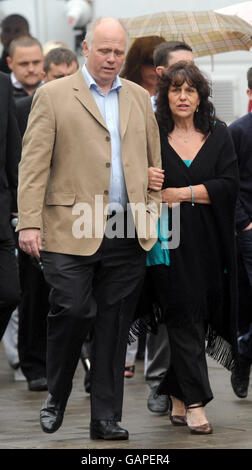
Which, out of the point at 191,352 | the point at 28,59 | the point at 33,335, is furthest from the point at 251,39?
the point at 191,352

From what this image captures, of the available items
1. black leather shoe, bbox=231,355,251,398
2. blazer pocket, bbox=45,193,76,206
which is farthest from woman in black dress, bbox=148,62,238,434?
black leather shoe, bbox=231,355,251,398

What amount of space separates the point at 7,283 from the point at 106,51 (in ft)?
4.59

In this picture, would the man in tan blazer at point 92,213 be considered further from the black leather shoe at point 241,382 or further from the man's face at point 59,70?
the man's face at point 59,70

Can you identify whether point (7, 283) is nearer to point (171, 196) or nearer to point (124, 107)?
point (171, 196)

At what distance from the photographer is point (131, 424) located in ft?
24.3

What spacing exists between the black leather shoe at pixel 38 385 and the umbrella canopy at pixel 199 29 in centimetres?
243

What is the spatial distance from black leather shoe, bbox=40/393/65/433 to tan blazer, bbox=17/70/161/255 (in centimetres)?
77

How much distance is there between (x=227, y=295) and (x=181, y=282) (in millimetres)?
298

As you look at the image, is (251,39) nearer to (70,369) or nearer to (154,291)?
(154,291)

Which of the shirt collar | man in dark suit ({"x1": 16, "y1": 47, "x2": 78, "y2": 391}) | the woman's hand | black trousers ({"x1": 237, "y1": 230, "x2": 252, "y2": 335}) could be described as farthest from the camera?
man in dark suit ({"x1": 16, "y1": 47, "x2": 78, "y2": 391})

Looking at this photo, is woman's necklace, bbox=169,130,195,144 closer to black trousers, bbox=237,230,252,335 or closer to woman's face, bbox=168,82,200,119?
woman's face, bbox=168,82,200,119

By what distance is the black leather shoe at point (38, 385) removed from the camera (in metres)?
8.88

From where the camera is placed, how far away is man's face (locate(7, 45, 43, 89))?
10.1 metres

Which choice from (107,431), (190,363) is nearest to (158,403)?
(190,363)
